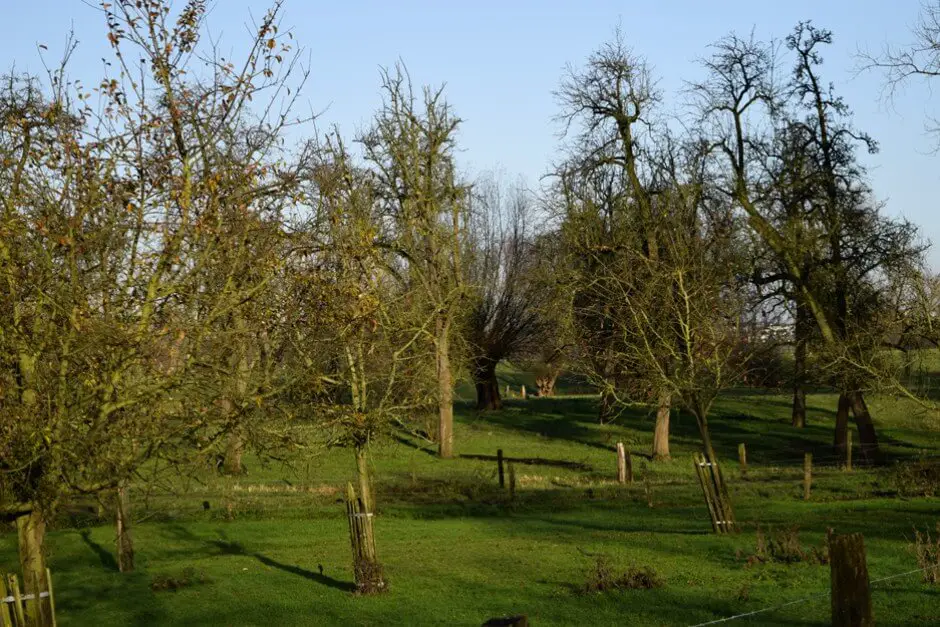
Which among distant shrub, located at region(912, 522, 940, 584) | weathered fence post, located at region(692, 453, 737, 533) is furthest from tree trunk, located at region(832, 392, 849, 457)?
distant shrub, located at region(912, 522, 940, 584)

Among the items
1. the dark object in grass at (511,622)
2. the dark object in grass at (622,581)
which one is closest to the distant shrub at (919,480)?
the dark object in grass at (622,581)

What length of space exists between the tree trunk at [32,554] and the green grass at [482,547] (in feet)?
3.53

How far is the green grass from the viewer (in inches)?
594

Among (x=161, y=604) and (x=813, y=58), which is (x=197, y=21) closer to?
(x=161, y=604)

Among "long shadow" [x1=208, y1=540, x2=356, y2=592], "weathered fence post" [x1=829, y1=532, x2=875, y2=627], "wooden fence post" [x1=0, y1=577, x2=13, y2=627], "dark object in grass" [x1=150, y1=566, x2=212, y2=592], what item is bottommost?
"long shadow" [x1=208, y1=540, x2=356, y2=592]

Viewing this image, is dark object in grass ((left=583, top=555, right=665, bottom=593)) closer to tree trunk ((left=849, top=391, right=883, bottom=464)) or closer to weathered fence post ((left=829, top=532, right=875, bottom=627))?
weathered fence post ((left=829, top=532, right=875, bottom=627))

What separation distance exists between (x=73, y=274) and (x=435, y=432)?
40078 millimetres

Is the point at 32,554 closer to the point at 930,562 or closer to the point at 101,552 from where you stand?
the point at 101,552

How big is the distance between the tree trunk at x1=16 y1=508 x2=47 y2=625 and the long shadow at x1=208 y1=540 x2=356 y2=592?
7.55 m

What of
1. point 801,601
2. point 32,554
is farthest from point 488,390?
point 32,554

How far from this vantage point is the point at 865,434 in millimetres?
38562

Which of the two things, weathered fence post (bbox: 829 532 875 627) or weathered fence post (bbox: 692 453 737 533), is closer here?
weathered fence post (bbox: 829 532 875 627)

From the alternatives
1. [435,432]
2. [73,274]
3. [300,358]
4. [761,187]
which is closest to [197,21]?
[73,274]

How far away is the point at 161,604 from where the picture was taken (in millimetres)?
16453
